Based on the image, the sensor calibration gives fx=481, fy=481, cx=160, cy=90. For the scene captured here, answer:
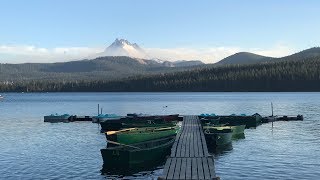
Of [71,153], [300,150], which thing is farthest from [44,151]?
[300,150]

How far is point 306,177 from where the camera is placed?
141ft

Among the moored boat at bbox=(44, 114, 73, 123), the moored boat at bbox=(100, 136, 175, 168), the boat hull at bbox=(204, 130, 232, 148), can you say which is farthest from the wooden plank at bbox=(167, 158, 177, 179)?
the moored boat at bbox=(44, 114, 73, 123)

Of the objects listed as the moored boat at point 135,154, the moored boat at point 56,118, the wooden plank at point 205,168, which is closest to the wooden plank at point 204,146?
the wooden plank at point 205,168

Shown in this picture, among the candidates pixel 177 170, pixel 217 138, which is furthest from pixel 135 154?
pixel 217 138

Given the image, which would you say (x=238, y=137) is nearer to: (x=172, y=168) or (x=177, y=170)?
(x=172, y=168)

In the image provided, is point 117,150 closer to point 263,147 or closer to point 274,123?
point 263,147

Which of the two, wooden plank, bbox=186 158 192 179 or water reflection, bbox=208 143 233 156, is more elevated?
wooden plank, bbox=186 158 192 179

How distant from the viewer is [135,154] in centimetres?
4581

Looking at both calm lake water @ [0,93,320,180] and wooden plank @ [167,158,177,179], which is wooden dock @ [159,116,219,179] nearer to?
wooden plank @ [167,158,177,179]

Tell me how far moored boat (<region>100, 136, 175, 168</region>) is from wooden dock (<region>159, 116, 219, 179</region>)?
1.70 m

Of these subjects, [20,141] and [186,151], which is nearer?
[186,151]

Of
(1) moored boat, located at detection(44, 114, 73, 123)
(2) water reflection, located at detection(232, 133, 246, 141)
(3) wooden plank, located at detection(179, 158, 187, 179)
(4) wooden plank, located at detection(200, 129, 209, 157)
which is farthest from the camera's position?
(1) moored boat, located at detection(44, 114, 73, 123)

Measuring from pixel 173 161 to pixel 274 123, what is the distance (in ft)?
212

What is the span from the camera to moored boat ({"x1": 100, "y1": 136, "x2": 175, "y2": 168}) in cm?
4494
